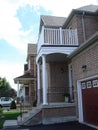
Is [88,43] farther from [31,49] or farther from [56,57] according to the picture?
[31,49]

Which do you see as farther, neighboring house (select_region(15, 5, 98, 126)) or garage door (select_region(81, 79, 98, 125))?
neighboring house (select_region(15, 5, 98, 126))

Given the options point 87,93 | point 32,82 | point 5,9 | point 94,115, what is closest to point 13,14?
point 5,9

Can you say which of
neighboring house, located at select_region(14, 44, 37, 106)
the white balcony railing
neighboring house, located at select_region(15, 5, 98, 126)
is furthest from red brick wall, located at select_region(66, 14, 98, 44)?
neighboring house, located at select_region(14, 44, 37, 106)

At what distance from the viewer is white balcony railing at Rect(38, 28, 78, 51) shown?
1512 centimetres

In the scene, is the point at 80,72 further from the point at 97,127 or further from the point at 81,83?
the point at 97,127

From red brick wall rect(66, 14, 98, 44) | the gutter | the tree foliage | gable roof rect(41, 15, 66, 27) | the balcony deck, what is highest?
gable roof rect(41, 15, 66, 27)

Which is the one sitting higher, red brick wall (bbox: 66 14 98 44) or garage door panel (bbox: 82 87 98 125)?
red brick wall (bbox: 66 14 98 44)

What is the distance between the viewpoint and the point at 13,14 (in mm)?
14695

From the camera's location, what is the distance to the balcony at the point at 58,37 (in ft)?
49.6

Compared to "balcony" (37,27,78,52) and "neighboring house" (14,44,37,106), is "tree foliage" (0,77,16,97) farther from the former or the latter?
"balcony" (37,27,78,52)

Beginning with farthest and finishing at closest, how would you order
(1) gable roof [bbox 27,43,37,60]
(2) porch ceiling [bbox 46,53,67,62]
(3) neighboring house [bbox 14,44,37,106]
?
(1) gable roof [bbox 27,43,37,60], (3) neighboring house [bbox 14,44,37,106], (2) porch ceiling [bbox 46,53,67,62]

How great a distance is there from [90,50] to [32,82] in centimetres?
1715

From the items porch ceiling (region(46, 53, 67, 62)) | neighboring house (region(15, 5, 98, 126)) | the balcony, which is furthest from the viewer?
porch ceiling (region(46, 53, 67, 62))

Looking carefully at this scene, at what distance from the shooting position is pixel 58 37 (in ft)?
50.5
